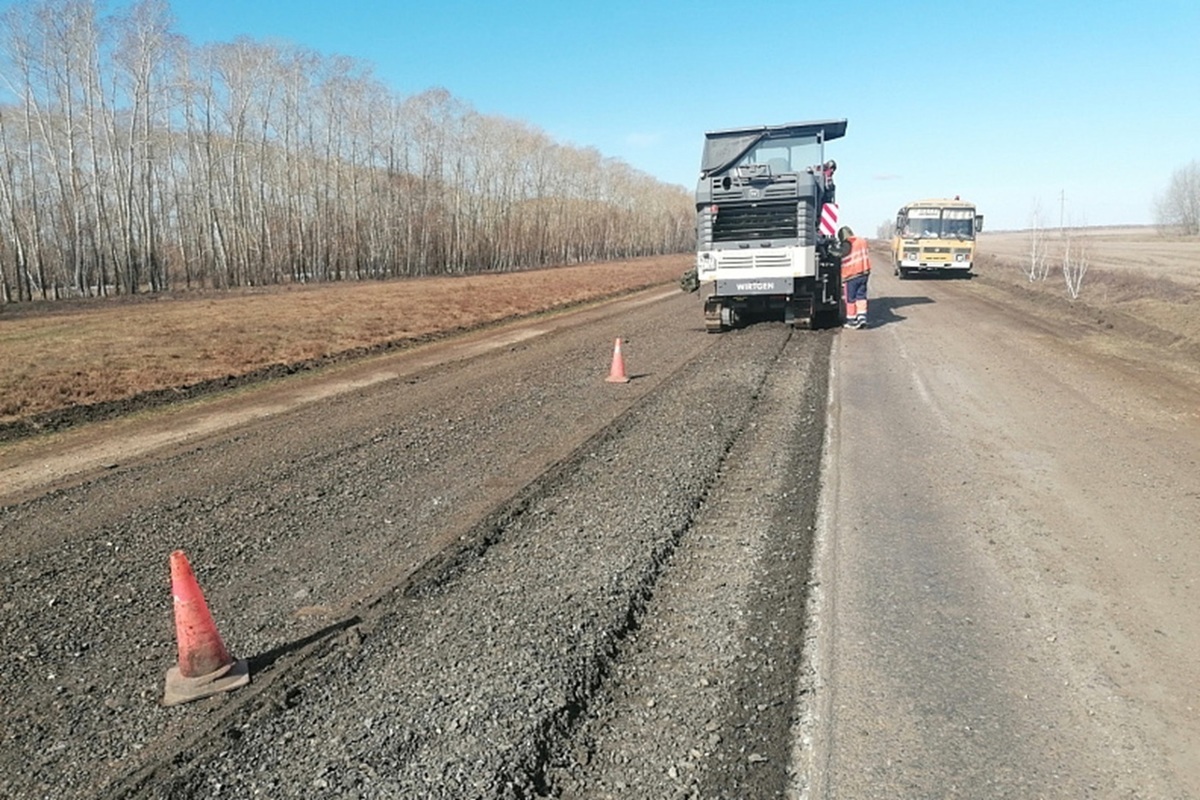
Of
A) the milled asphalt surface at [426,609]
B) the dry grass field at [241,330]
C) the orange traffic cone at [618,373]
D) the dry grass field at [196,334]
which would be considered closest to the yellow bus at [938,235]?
the dry grass field at [241,330]

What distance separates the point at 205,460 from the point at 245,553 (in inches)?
115

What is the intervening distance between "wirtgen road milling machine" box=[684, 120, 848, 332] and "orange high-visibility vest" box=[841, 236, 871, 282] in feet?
0.50

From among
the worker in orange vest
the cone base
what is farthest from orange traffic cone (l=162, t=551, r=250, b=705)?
the worker in orange vest

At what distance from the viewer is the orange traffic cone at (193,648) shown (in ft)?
10.8

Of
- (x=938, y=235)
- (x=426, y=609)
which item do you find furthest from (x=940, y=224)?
(x=426, y=609)

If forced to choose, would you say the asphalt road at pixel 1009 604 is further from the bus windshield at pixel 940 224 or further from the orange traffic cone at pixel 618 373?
the bus windshield at pixel 940 224

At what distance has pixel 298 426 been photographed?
875cm

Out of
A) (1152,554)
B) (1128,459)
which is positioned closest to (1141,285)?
(1128,459)

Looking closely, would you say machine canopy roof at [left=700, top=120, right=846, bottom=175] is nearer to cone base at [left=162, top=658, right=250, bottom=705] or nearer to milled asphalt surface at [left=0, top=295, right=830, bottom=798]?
milled asphalt surface at [left=0, top=295, right=830, bottom=798]

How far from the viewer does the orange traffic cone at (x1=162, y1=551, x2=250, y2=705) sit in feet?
10.8

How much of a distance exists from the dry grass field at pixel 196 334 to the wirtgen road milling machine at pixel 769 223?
7.19 m

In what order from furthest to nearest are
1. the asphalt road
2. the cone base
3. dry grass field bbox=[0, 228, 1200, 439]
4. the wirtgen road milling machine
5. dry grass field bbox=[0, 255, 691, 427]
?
1. the wirtgen road milling machine
2. dry grass field bbox=[0, 255, 691, 427]
3. dry grass field bbox=[0, 228, 1200, 439]
4. the cone base
5. the asphalt road

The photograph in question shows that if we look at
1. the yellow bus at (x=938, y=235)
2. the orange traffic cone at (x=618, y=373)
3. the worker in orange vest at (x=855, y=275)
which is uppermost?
the yellow bus at (x=938, y=235)

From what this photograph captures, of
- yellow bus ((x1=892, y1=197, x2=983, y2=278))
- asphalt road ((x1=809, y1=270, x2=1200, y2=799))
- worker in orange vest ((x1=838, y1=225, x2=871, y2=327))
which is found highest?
yellow bus ((x1=892, y1=197, x2=983, y2=278))
